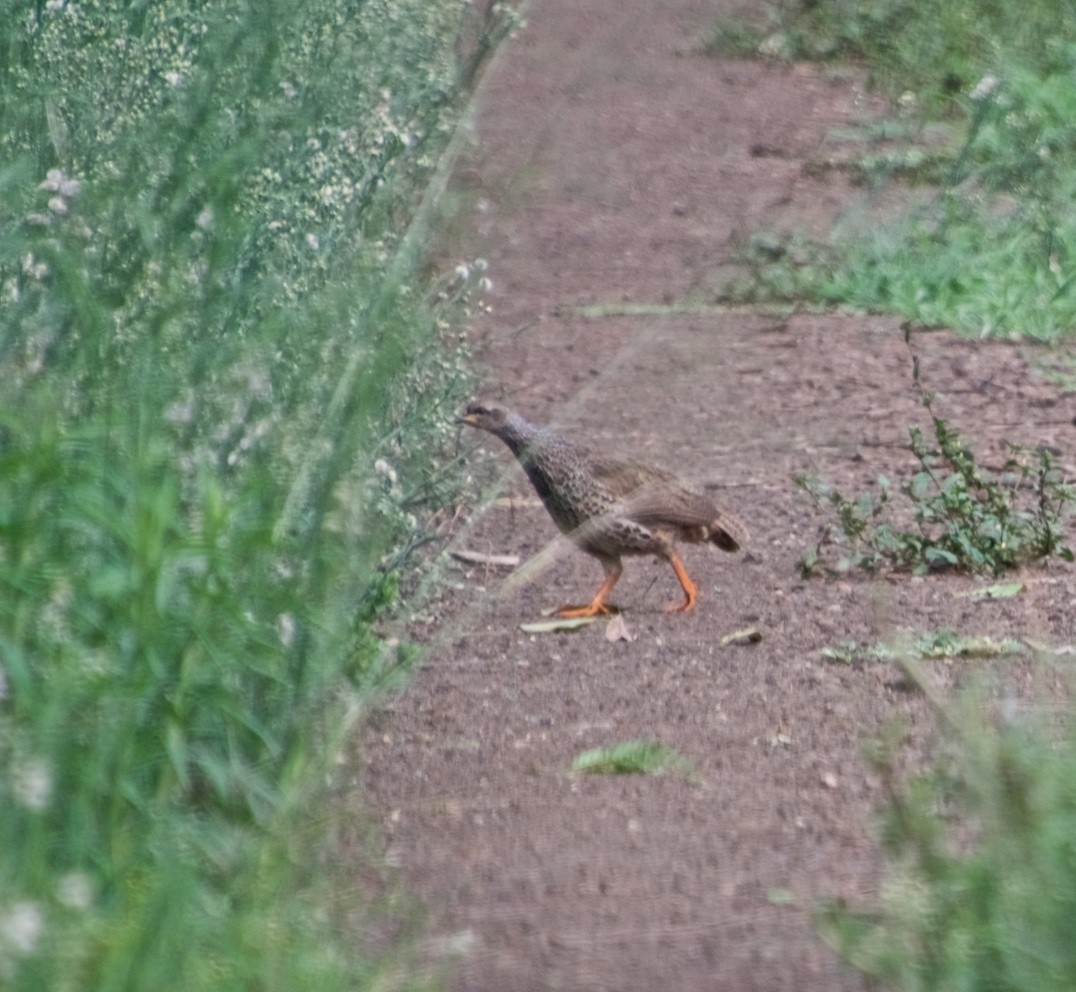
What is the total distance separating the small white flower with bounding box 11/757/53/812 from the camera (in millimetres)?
2719

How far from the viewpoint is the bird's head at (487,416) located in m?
6.57

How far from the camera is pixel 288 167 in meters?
4.40

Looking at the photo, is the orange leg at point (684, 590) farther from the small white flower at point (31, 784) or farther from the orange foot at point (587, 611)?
the small white flower at point (31, 784)

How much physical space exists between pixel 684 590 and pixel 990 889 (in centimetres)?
361

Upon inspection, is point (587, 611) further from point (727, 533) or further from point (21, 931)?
point (21, 931)

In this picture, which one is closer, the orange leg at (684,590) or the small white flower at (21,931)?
the small white flower at (21,931)

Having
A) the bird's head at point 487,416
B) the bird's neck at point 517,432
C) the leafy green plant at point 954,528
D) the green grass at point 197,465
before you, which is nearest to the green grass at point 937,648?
the leafy green plant at point 954,528

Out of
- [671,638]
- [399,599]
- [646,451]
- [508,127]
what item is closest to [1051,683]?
[671,638]

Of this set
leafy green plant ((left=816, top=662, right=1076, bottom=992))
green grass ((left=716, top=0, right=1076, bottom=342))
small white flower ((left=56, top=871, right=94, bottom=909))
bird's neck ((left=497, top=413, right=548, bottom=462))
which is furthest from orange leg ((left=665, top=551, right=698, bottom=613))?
small white flower ((left=56, top=871, right=94, bottom=909))

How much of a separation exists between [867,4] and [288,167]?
8.79 metres

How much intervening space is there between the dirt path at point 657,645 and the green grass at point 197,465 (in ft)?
0.85

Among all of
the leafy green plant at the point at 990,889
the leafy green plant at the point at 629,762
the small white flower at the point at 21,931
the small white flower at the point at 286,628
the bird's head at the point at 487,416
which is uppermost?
the small white flower at the point at 21,931

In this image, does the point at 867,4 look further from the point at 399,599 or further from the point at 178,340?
the point at 178,340

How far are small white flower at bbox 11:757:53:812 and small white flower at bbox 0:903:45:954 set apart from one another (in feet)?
0.87
